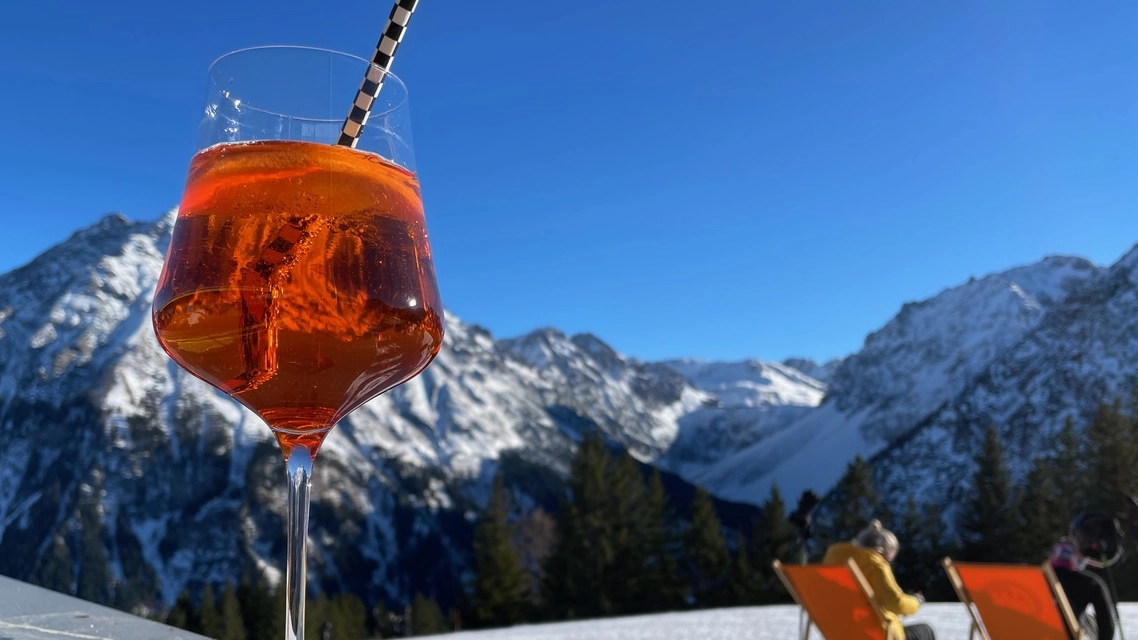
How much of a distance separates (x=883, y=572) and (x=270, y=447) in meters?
121

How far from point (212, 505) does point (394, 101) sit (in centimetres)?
12456

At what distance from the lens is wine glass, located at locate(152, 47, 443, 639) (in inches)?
33.3

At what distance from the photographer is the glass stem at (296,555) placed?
2.40 ft

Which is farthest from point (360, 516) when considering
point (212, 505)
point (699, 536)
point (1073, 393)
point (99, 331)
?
point (1073, 393)

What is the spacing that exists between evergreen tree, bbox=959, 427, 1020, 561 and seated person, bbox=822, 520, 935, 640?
32720 millimetres

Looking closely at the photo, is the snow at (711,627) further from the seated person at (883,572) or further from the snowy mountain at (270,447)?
the snowy mountain at (270,447)

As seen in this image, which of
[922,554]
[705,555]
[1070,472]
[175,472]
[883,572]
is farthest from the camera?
[175,472]

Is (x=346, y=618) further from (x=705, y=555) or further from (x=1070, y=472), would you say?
(x=1070, y=472)

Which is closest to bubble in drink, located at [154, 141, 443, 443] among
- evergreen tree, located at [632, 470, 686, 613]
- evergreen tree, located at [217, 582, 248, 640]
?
evergreen tree, located at [632, 470, 686, 613]

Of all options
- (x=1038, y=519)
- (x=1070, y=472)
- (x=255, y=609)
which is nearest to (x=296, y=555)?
(x=1038, y=519)

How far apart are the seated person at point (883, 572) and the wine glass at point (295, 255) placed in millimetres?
4432

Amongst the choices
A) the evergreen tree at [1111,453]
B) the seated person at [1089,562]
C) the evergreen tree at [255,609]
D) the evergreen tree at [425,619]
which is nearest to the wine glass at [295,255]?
the seated person at [1089,562]

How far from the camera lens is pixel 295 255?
Result: 85 centimetres

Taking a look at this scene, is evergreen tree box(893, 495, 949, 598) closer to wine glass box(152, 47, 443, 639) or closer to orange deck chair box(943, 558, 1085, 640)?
orange deck chair box(943, 558, 1085, 640)
